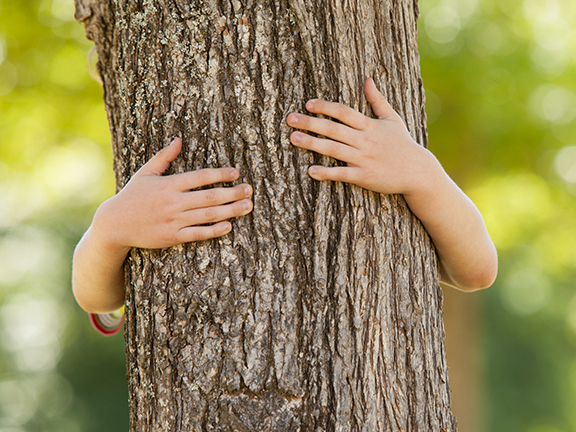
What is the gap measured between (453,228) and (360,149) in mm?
388

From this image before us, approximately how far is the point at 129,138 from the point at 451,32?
514 centimetres

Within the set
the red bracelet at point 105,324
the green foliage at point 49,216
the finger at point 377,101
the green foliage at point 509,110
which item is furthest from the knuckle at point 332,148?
the green foliage at point 49,216

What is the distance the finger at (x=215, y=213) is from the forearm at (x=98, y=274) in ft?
0.86

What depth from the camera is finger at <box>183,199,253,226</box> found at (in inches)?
48.1

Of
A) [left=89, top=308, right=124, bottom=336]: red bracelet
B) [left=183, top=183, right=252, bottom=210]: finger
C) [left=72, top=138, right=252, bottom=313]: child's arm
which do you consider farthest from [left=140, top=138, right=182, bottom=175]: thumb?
[left=89, top=308, right=124, bottom=336]: red bracelet

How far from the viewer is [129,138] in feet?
4.66

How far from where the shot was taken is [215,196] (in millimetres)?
1229

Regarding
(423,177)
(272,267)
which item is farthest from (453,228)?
(272,267)

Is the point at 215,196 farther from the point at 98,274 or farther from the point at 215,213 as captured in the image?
the point at 98,274

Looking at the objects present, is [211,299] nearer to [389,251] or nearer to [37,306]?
[389,251]

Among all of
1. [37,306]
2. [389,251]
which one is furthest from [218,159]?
[37,306]

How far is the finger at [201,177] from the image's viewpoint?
1236mm

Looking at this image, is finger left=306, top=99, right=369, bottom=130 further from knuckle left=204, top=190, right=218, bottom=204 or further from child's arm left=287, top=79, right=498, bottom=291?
knuckle left=204, top=190, right=218, bottom=204

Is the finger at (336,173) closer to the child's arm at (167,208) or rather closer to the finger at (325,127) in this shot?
the finger at (325,127)
